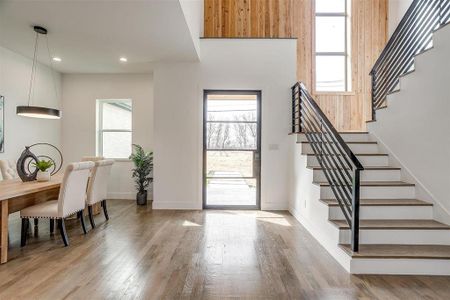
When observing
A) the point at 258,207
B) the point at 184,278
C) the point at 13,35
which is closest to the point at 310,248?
the point at 184,278

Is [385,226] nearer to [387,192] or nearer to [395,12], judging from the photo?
[387,192]

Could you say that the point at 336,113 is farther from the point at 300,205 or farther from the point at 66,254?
the point at 66,254

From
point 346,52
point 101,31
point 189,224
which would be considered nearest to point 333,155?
point 189,224

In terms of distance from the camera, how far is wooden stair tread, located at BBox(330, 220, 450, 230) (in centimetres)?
277

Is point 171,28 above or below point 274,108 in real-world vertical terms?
above

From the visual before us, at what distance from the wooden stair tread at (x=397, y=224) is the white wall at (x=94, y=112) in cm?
444

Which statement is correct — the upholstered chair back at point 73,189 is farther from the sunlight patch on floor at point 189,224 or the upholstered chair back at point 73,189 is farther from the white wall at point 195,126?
the white wall at point 195,126

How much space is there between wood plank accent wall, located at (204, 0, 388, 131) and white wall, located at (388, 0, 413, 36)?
11 centimetres

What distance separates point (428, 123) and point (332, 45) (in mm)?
3472

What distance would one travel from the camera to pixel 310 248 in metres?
3.14

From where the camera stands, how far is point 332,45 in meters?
5.87

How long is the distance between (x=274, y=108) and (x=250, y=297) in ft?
12.1

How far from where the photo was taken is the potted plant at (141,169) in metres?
5.48

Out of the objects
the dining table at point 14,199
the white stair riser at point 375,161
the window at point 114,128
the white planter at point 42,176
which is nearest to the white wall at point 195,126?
the window at point 114,128
